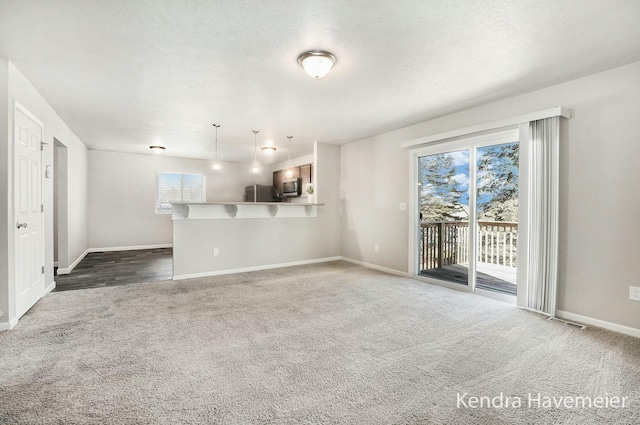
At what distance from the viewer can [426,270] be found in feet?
16.4

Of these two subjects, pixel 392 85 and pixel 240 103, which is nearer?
pixel 392 85

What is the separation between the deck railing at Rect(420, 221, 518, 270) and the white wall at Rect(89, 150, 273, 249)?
6433mm

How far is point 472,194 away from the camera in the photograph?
156 inches

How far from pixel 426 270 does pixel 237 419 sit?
4.13m

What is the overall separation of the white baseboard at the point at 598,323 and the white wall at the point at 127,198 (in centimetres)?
825

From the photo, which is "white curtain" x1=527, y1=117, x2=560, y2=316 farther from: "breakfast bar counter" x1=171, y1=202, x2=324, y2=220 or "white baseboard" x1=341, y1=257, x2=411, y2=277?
"breakfast bar counter" x1=171, y1=202, x2=324, y2=220

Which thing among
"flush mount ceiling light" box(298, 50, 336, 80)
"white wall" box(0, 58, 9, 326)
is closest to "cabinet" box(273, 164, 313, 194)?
"flush mount ceiling light" box(298, 50, 336, 80)

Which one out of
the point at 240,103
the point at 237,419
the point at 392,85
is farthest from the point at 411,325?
the point at 240,103

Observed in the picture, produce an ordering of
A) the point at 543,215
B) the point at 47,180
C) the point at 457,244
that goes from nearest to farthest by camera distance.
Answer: the point at 543,215, the point at 47,180, the point at 457,244

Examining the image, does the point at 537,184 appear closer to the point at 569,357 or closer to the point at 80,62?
the point at 569,357

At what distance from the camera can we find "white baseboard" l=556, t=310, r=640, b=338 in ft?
8.69

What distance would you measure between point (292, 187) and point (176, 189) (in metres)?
3.33

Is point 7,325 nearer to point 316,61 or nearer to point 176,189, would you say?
point 316,61

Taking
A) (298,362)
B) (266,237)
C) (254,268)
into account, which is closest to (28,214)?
(254,268)
